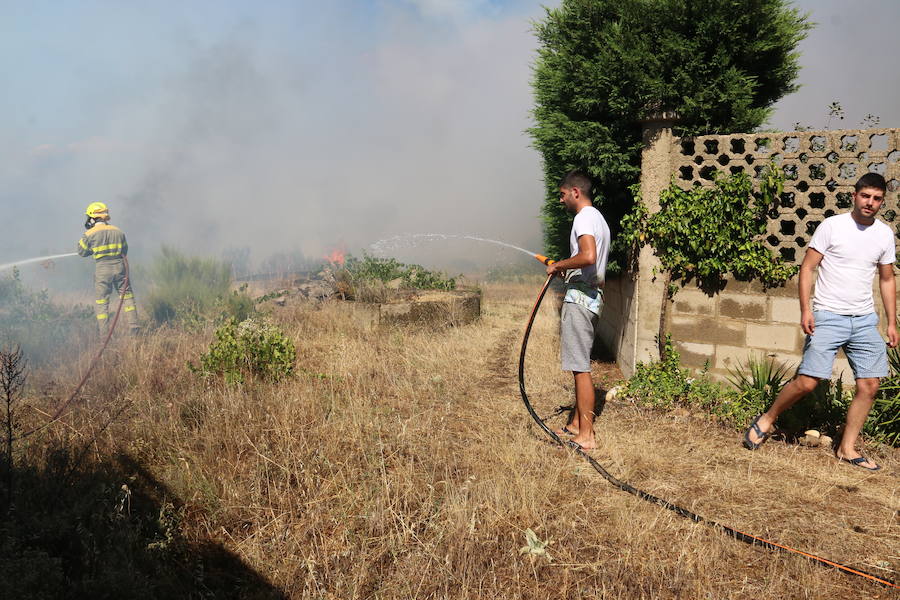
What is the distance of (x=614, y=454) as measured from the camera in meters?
3.98

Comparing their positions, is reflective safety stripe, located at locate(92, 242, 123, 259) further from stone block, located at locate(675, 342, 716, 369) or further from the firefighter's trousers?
stone block, located at locate(675, 342, 716, 369)

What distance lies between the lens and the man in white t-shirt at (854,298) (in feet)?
12.1

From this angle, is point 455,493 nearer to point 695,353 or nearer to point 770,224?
point 695,353

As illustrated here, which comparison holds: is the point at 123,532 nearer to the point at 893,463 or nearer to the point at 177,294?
the point at 893,463

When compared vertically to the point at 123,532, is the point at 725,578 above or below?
below

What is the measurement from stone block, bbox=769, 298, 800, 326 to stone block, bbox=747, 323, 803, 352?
2.0 inches

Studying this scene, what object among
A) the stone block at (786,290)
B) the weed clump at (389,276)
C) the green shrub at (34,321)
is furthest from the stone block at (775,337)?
the green shrub at (34,321)

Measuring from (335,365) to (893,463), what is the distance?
4.87 meters

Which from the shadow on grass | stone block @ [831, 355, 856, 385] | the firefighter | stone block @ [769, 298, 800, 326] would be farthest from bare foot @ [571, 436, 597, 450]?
the firefighter

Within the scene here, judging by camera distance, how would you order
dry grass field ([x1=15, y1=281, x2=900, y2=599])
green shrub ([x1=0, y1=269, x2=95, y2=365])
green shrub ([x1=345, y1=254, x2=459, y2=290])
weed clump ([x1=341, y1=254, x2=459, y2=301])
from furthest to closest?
green shrub ([x1=345, y1=254, x2=459, y2=290]) < weed clump ([x1=341, y1=254, x2=459, y2=301]) < green shrub ([x1=0, y1=269, x2=95, y2=365]) < dry grass field ([x1=15, y1=281, x2=900, y2=599])

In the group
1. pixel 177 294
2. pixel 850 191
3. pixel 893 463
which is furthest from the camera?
pixel 177 294

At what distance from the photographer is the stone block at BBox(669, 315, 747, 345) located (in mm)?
4871

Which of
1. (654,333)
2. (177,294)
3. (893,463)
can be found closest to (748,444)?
(893,463)

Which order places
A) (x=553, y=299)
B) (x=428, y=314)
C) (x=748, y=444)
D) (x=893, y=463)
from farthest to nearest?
(x=553, y=299) < (x=428, y=314) < (x=748, y=444) < (x=893, y=463)
